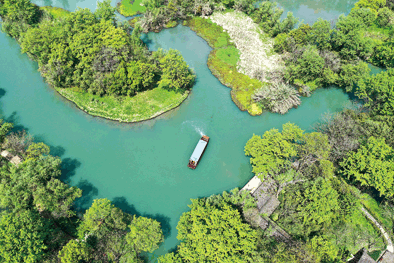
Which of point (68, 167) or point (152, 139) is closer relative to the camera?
point (68, 167)

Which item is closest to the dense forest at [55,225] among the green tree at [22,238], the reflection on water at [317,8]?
the green tree at [22,238]

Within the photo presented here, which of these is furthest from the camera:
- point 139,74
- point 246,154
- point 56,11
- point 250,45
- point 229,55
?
point 56,11

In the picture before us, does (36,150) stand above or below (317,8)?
below

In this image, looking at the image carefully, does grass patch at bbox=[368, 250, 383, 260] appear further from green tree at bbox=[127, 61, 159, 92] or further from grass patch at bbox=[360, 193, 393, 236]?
green tree at bbox=[127, 61, 159, 92]

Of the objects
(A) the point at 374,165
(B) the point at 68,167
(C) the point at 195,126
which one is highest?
(A) the point at 374,165

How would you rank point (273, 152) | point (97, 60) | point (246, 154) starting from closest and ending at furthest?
point (273, 152), point (246, 154), point (97, 60)

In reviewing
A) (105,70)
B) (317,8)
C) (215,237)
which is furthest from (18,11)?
(317,8)

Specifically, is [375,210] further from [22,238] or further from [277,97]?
[22,238]
